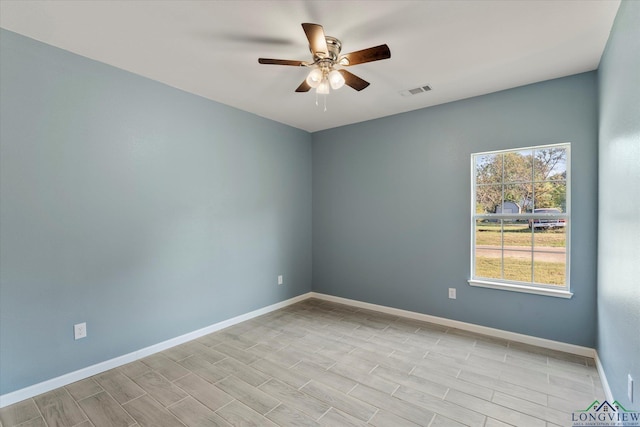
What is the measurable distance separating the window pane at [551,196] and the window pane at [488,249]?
445mm

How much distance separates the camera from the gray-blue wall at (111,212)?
7.09 feet

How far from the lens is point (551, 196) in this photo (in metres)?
2.97

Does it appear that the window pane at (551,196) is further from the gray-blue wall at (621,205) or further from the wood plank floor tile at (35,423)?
the wood plank floor tile at (35,423)

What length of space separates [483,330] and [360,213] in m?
2.08

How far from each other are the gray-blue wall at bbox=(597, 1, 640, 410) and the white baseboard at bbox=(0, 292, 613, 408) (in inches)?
19.6

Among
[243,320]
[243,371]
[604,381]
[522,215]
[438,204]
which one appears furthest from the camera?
[243,320]

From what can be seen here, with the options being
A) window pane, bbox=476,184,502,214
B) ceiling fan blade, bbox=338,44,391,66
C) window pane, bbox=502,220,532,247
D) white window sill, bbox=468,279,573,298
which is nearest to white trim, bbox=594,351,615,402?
white window sill, bbox=468,279,573,298

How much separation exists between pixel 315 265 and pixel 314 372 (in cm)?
235

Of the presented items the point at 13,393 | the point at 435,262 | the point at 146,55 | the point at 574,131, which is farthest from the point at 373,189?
the point at 13,393

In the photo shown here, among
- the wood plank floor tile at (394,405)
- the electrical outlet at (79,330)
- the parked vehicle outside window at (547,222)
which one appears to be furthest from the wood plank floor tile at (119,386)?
the parked vehicle outside window at (547,222)

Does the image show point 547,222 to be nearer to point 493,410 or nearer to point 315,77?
point 493,410

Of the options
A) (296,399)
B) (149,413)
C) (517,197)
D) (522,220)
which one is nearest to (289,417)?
(296,399)

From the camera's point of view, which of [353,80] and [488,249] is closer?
[353,80]

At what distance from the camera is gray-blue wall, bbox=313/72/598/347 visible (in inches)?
109
